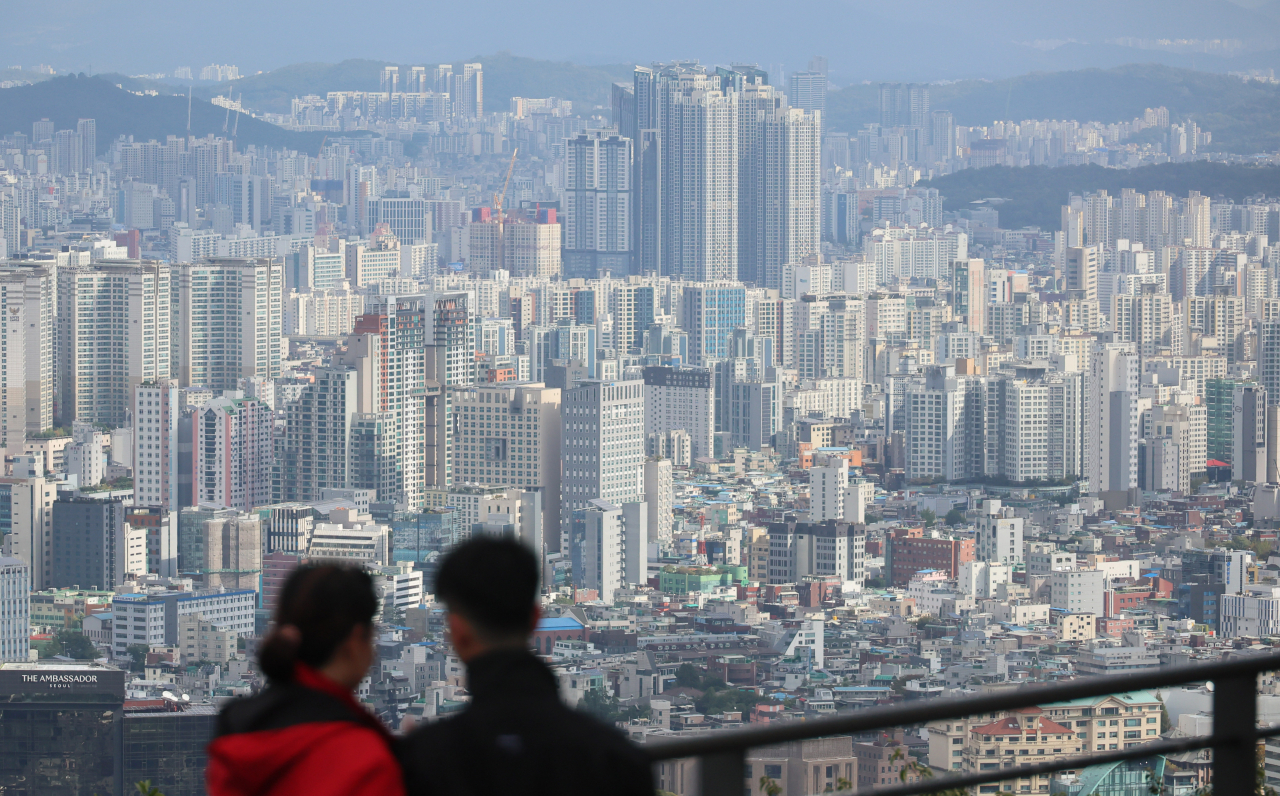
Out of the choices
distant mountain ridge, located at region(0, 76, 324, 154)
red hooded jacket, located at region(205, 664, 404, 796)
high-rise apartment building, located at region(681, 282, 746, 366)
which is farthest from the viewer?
distant mountain ridge, located at region(0, 76, 324, 154)

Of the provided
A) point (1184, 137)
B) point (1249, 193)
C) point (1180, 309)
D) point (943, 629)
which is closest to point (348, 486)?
point (943, 629)

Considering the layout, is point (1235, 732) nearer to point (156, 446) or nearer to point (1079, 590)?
point (1079, 590)

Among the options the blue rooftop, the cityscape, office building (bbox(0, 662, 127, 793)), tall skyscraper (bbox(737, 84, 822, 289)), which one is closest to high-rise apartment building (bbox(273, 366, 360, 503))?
the cityscape

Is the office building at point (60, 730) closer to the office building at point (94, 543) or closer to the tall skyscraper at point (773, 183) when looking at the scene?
the office building at point (94, 543)

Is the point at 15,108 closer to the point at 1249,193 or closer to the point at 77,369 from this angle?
the point at 77,369

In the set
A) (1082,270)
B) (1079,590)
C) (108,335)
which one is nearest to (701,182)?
(1082,270)

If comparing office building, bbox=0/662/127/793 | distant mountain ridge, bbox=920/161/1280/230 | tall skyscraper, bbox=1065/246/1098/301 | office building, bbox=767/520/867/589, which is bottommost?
office building, bbox=0/662/127/793

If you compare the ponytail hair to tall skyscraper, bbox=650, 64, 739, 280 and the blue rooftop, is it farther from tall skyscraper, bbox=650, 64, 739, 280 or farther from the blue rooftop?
tall skyscraper, bbox=650, 64, 739, 280

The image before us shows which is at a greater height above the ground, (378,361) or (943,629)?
(378,361)
